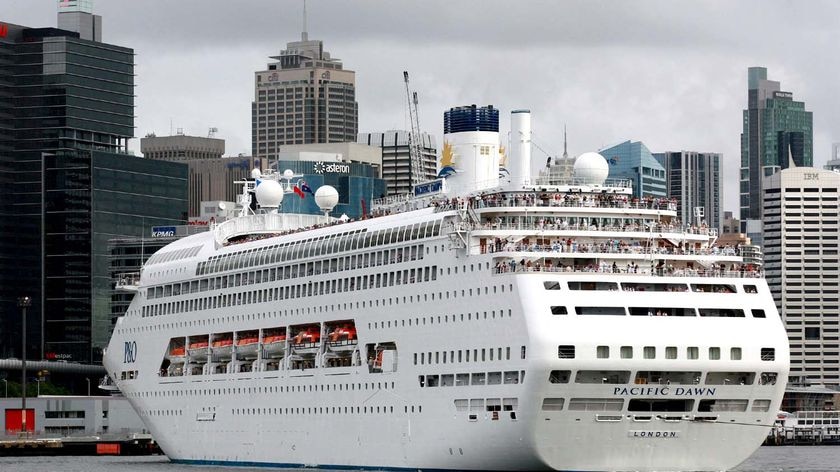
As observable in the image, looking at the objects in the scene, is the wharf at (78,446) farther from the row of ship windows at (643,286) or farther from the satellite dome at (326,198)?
the row of ship windows at (643,286)

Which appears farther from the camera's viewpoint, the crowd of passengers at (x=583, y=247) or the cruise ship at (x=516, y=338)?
the crowd of passengers at (x=583, y=247)

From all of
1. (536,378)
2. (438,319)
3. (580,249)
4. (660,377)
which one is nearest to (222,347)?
(438,319)

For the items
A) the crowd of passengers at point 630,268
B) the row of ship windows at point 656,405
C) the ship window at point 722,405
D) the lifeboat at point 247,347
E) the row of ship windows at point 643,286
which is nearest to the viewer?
the row of ship windows at point 656,405

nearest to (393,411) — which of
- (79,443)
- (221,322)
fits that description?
(221,322)

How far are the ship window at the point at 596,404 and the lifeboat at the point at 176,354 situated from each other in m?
33.1

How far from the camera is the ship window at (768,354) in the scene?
6950 centimetres

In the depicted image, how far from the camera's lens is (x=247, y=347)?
89.2m

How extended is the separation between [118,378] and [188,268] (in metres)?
11.2

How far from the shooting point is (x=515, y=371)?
6769 cm

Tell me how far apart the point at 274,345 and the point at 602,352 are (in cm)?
2428

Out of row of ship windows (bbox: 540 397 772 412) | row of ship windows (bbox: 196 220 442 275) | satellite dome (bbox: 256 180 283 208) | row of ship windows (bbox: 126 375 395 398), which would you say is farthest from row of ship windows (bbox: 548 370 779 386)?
satellite dome (bbox: 256 180 283 208)

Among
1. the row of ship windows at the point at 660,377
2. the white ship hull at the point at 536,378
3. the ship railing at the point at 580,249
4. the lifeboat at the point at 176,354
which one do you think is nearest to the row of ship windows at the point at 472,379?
the white ship hull at the point at 536,378

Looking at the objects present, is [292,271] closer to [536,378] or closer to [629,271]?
[629,271]

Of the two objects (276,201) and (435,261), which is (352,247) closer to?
(435,261)
